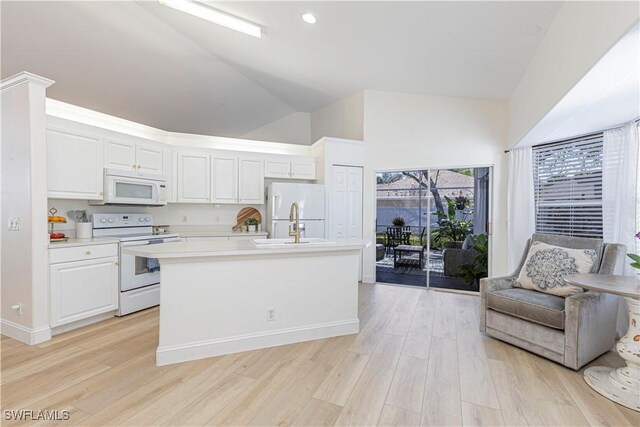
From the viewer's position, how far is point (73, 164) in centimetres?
315

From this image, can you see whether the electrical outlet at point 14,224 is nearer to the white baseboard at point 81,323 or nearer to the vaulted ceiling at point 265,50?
the white baseboard at point 81,323

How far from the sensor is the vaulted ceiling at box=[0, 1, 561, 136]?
2.91m

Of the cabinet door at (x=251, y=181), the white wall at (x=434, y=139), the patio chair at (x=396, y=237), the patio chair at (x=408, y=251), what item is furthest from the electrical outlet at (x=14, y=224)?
the patio chair at (x=408, y=251)

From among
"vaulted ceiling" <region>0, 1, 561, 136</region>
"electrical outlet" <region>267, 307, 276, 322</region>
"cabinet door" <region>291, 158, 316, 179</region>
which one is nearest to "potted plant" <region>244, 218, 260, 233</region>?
"cabinet door" <region>291, 158, 316, 179</region>

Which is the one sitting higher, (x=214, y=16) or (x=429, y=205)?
(x=214, y=16)

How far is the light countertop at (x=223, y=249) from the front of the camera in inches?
89.0

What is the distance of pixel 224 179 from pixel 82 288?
7.48 feet

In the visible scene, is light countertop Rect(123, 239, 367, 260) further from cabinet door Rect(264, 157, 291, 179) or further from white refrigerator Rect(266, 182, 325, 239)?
cabinet door Rect(264, 157, 291, 179)

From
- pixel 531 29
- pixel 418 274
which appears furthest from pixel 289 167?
pixel 531 29

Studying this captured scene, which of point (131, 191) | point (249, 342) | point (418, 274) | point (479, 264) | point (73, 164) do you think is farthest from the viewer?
point (418, 274)

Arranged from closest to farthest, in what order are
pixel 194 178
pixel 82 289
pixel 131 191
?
pixel 82 289 < pixel 131 191 < pixel 194 178

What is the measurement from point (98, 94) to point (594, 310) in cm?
593

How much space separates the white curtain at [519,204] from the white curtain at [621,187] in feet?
2.90

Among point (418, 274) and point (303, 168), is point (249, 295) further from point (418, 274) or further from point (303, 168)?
point (418, 274)
